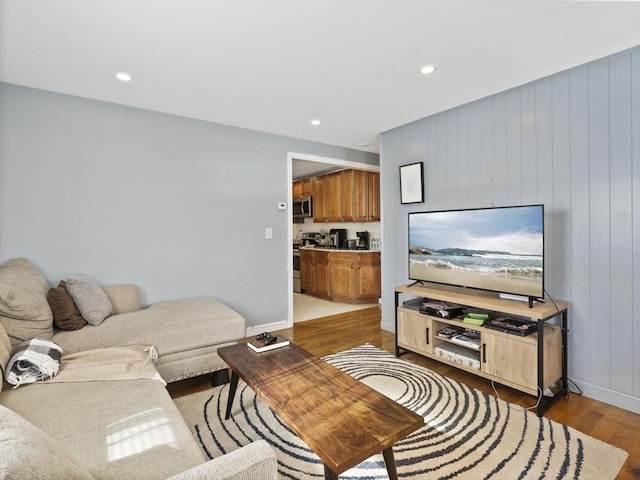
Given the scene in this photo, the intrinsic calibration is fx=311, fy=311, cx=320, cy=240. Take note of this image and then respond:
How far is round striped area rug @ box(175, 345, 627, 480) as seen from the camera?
164 centimetres

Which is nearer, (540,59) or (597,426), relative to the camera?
(597,426)

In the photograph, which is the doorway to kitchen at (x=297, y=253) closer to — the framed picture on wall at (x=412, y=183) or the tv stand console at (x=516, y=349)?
the framed picture on wall at (x=412, y=183)

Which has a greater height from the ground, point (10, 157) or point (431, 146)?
point (431, 146)

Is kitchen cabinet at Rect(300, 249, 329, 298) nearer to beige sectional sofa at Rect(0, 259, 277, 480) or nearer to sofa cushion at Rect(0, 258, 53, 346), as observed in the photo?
beige sectional sofa at Rect(0, 259, 277, 480)

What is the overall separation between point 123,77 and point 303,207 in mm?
4353

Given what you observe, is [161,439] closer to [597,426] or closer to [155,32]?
[155,32]

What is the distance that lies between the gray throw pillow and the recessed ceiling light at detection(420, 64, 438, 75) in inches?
123

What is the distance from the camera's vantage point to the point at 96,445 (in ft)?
3.98

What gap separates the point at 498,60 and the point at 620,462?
2.60m

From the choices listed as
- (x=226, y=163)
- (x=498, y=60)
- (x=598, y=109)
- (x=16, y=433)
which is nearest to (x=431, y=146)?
(x=498, y=60)

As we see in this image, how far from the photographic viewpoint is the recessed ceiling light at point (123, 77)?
95.3 inches

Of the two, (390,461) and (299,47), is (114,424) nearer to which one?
(390,461)

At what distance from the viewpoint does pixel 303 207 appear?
661 centimetres

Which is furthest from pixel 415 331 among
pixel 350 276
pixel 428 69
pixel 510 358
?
pixel 350 276
